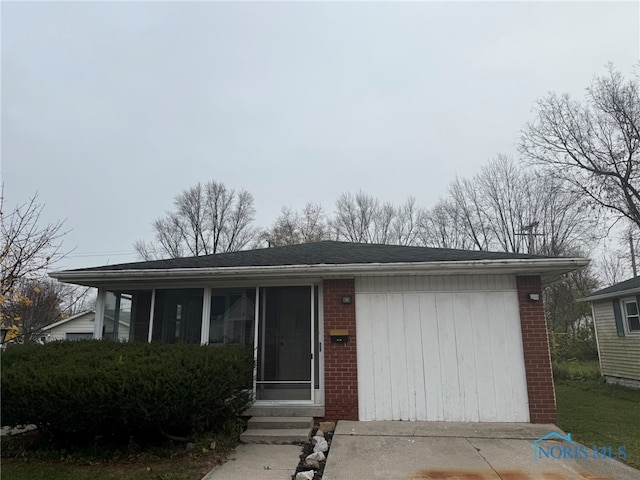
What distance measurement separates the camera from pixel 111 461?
4.49 meters

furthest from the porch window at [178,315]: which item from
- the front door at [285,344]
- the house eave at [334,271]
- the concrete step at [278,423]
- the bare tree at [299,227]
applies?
the bare tree at [299,227]

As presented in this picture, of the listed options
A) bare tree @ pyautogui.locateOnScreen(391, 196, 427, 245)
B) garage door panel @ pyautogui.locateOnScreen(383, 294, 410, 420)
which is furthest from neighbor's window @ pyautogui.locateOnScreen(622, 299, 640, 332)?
bare tree @ pyautogui.locateOnScreen(391, 196, 427, 245)

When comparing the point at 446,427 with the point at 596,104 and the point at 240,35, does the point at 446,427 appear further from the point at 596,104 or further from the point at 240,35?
the point at 596,104

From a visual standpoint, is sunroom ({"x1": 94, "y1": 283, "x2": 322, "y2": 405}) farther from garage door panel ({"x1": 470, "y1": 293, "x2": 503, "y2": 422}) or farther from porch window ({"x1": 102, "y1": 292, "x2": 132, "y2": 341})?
garage door panel ({"x1": 470, "y1": 293, "x2": 503, "y2": 422})

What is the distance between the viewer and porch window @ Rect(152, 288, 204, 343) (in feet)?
21.6

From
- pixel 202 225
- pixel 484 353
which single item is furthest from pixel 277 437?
pixel 202 225

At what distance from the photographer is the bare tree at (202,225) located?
27.5m

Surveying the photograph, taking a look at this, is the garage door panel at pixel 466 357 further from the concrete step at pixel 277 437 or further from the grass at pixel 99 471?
the grass at pixel 99 471

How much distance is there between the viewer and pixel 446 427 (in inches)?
218

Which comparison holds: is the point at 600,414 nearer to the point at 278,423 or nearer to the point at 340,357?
the point at 340,357

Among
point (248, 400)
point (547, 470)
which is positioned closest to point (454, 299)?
point (547, 470)

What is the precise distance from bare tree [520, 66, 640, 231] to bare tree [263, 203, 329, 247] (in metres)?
13.2

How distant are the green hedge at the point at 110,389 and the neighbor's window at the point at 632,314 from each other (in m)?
11.7

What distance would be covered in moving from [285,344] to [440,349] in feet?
8.32
